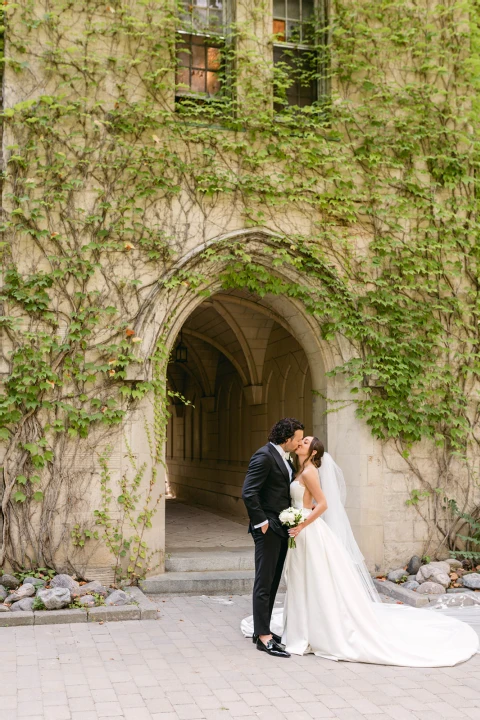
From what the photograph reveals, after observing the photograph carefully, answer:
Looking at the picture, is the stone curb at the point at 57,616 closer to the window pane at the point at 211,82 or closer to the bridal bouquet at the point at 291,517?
the bridal bouquet at the point at 291,517

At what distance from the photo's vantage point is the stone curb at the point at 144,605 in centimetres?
635

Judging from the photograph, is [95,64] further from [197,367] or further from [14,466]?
[197,367]

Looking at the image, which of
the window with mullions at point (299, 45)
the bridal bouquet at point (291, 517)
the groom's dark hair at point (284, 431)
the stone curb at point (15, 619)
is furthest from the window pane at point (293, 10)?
the stone curb at point (15, 619)

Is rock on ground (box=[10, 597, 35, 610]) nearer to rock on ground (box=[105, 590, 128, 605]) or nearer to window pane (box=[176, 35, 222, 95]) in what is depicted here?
rock on ground (box=[105, 590, 128, 605])

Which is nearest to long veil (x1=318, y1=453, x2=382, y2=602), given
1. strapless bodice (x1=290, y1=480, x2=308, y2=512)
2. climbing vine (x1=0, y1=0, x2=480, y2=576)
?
strapless bodice (x1=290, y1=480, x2=308, y2=512)

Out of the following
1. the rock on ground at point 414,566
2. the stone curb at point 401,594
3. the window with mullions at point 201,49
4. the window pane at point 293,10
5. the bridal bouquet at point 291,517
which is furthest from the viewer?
the window pane at point 293,10

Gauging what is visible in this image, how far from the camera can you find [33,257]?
7.41 meters

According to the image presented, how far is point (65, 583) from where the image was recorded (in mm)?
6773

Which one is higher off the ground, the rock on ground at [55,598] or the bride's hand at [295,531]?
the bride's hand at [295,531]

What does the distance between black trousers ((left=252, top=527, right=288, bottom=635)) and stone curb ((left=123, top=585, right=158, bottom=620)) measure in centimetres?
123

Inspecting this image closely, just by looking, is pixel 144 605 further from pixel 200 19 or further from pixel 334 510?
pixel 200 19

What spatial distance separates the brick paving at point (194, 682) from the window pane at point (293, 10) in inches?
269

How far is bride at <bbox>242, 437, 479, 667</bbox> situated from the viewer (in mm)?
5242

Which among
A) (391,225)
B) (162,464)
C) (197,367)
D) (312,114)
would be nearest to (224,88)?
(312,114)
